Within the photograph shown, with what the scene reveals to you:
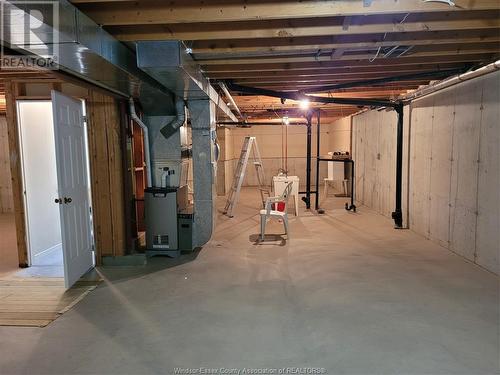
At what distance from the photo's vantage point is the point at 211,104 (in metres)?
4.88

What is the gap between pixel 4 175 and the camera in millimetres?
7883

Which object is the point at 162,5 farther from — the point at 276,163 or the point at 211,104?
the point at 276,163

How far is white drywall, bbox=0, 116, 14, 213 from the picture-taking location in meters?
7.87

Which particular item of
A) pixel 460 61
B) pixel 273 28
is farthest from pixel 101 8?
pixel 460 61

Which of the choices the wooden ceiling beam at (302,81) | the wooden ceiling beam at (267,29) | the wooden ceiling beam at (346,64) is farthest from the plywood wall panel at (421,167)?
the wooden ceiling beam at (267,29)

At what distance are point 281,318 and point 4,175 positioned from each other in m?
7.75

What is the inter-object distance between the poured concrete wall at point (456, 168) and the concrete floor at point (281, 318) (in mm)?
354

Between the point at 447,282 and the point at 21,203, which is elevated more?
the point at 21,203

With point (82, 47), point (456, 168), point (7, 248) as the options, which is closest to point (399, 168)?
point (456, 168)

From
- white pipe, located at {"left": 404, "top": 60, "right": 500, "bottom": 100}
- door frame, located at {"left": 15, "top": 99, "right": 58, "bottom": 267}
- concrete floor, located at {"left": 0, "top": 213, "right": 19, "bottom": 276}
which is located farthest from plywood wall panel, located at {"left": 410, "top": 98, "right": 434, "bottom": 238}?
concrete floor, located at {"left": 0, "top": 213, "right": 19, "bottom": 276}

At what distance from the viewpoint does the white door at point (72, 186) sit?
3.33m

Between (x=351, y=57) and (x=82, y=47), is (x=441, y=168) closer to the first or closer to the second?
(x=351, y=57)

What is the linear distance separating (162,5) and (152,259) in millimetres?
2916

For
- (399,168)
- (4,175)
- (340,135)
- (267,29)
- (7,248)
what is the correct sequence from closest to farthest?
(267,29) < (7,248) < (399,168) < (4,175) < (340,135)
